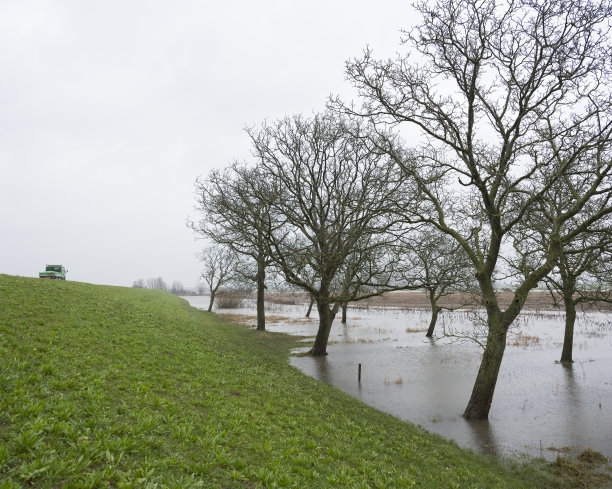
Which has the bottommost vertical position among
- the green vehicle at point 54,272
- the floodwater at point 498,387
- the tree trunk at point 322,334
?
the floodwater at point 498,387

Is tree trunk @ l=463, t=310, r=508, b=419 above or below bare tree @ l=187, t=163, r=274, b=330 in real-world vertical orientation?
below

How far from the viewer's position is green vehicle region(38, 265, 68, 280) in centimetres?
4284

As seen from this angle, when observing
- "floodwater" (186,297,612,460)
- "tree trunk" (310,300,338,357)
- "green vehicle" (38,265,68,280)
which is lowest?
"floodwater" (186,297,612,460)

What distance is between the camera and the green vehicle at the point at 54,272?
141ft

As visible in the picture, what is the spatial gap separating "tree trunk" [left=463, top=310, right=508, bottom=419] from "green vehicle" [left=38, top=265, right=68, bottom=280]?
46.5 meters

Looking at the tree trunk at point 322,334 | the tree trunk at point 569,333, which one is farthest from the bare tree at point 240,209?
the tree trunk at point 569,333

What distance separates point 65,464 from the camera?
459cm

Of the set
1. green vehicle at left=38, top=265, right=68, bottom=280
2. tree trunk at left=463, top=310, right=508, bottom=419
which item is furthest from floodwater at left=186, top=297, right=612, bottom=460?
green vehicle at left=38, top=265, right=68, bottom=280

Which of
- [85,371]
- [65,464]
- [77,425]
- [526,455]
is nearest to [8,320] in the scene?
[85,371]

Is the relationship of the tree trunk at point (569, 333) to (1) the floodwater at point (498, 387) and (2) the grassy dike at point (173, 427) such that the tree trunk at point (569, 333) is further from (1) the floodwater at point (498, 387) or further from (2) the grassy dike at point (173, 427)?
(2) the grassy dike at point (173, 427)

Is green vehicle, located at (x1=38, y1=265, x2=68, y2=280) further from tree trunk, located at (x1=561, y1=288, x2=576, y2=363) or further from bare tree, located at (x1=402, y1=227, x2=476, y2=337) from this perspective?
tree trunk, located at (x1=561, y1=288, x2=576, y2=363)

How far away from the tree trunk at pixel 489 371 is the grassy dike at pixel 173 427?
3241mm

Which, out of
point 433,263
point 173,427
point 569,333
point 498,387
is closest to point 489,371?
point 498,387

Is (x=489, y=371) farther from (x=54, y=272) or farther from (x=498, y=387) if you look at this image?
(x=54, y=272)
